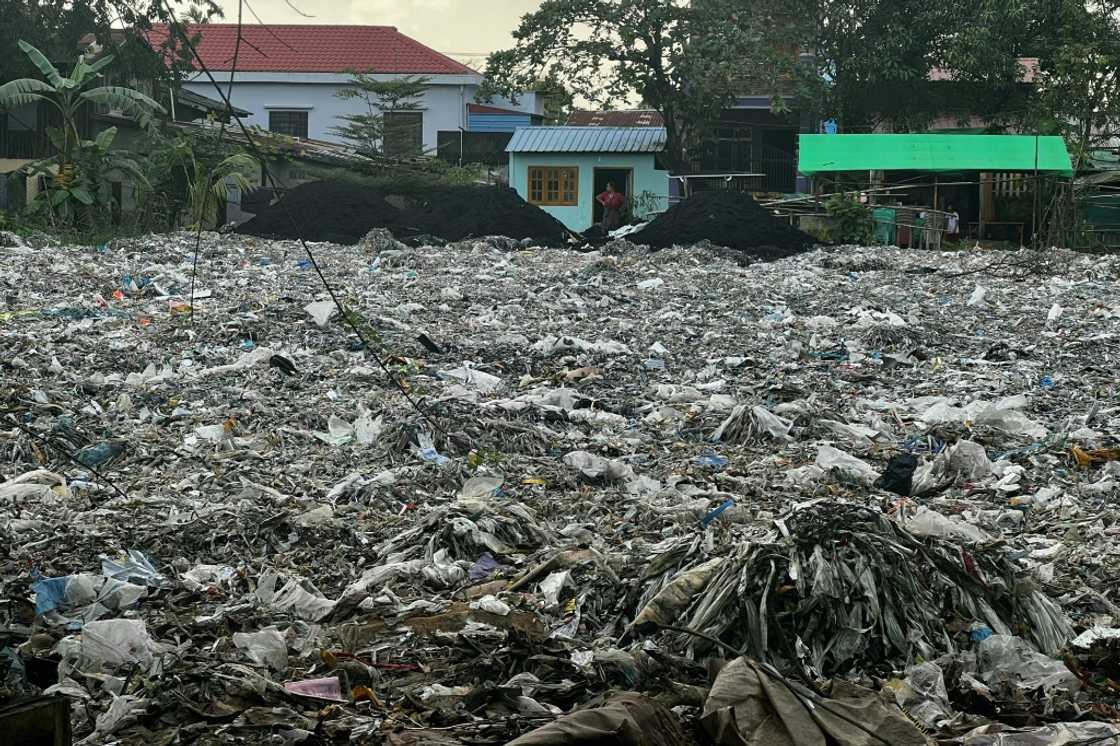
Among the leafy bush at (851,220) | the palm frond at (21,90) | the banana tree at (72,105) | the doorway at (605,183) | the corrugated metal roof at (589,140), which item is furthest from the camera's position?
the doorway at (605,183)

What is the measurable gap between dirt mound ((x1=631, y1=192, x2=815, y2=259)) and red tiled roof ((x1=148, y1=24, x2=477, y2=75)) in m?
12.2

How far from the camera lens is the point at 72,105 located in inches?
696

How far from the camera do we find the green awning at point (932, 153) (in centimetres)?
2044

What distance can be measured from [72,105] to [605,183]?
11.0 m

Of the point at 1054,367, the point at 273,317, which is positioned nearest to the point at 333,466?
the point at 273,317

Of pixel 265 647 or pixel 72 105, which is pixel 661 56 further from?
pixel 265 647

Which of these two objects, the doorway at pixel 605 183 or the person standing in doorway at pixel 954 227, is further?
the doorway at pixel 605 183

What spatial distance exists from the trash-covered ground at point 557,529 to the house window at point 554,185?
16.0 m

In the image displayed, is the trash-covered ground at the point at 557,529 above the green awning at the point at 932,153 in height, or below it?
below

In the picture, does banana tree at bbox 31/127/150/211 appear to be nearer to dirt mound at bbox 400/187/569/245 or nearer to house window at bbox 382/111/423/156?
dirt mound at bbox 400/187/569/245

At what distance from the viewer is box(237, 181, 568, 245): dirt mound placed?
18.6 m

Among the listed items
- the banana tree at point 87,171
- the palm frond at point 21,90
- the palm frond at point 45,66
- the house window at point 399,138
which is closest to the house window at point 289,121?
the house window at point 399,138

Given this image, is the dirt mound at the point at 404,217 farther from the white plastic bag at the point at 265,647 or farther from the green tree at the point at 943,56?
the white plastic bag at the point at 265,647

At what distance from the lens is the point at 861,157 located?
835 inches
